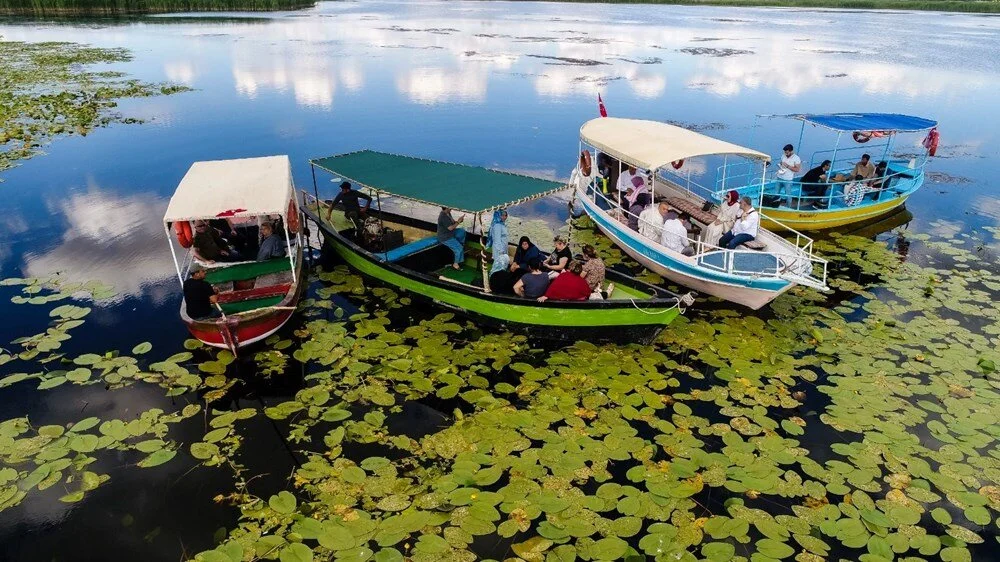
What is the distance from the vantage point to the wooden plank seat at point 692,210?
14703 millimetres

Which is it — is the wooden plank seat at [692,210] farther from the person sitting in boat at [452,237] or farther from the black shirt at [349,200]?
the black shirt at [349,200]

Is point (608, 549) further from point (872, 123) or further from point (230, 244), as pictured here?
point (872, 123)

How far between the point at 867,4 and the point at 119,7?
12513cm

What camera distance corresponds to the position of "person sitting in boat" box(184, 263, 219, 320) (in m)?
10.8

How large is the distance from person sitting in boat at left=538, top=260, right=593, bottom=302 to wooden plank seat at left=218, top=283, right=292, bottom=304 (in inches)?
220

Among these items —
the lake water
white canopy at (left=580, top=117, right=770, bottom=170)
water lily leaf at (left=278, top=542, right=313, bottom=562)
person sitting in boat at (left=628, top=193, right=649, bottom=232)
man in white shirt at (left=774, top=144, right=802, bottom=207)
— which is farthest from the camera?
man in white shirt at (left=774, top=144, right=802, bottom=207)

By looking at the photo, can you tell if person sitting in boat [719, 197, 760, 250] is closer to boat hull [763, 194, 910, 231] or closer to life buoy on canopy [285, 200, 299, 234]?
A: boat hull [763, 194, 910, 231]

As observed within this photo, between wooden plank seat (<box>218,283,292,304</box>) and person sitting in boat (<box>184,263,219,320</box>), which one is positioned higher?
person sitting in boat (<box>184,263,219,320</box>)

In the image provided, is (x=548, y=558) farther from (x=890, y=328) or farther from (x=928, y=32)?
(x=928, y=32)

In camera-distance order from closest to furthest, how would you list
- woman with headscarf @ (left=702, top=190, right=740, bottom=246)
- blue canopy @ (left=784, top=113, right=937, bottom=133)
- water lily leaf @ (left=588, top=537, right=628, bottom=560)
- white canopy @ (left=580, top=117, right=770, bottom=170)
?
1. water lily leaf @ (left=588, top=537, right=628, bottom=560)
2. white canopy @ (left=580, top=117, right=770, bottom=170)
3. woman with headscarf @ (left=702, top=190, right=740, bottom=246)
4. blue canopy @ (left=784, top=113, right=937, bottom=133)

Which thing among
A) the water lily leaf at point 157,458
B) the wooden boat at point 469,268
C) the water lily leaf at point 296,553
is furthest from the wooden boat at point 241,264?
the water lily leaf at point 296,553

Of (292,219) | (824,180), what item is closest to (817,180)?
(824,180)

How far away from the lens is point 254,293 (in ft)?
39.1

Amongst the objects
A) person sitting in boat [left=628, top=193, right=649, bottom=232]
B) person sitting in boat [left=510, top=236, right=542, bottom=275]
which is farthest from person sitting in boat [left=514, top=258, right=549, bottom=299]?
person sitting in boat [left=628, top=193, right=649, bottom=232]
